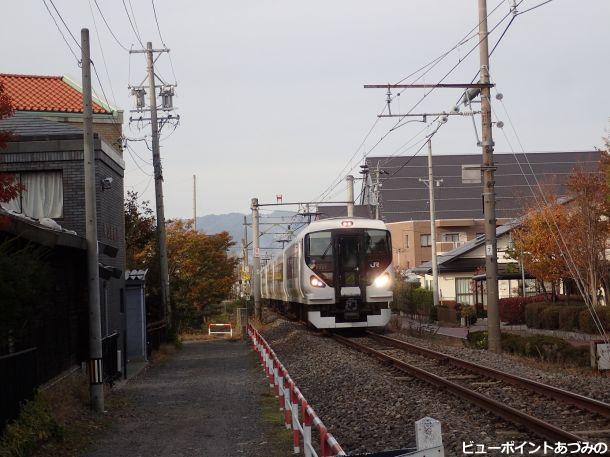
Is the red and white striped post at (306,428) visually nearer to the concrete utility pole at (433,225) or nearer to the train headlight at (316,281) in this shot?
the train headlight at (316,281)

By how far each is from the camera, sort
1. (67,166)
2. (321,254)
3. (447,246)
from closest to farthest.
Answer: (67,166), (321,254), (447,246)

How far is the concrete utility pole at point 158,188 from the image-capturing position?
2778 centimetres

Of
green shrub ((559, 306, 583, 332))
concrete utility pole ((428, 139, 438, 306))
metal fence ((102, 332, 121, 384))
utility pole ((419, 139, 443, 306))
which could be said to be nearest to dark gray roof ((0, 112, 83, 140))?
metal fence ((102, 332, 121, 384))

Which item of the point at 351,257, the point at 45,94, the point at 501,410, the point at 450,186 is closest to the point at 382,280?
Answer: the point at 351,257

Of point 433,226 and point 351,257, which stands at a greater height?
point 433,226

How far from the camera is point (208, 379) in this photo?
18141 millimetres

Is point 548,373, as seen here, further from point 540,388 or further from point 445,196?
point 445,196

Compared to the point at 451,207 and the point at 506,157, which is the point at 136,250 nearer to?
the point at 451,207

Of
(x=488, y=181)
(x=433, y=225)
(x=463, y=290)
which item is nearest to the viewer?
(x=488, y=181)

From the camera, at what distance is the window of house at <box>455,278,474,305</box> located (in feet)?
171

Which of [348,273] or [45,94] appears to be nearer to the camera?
[348,273]

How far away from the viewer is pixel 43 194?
18.5 meters

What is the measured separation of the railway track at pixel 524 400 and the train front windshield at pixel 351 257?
7098 mm

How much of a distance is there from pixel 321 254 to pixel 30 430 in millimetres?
16287
